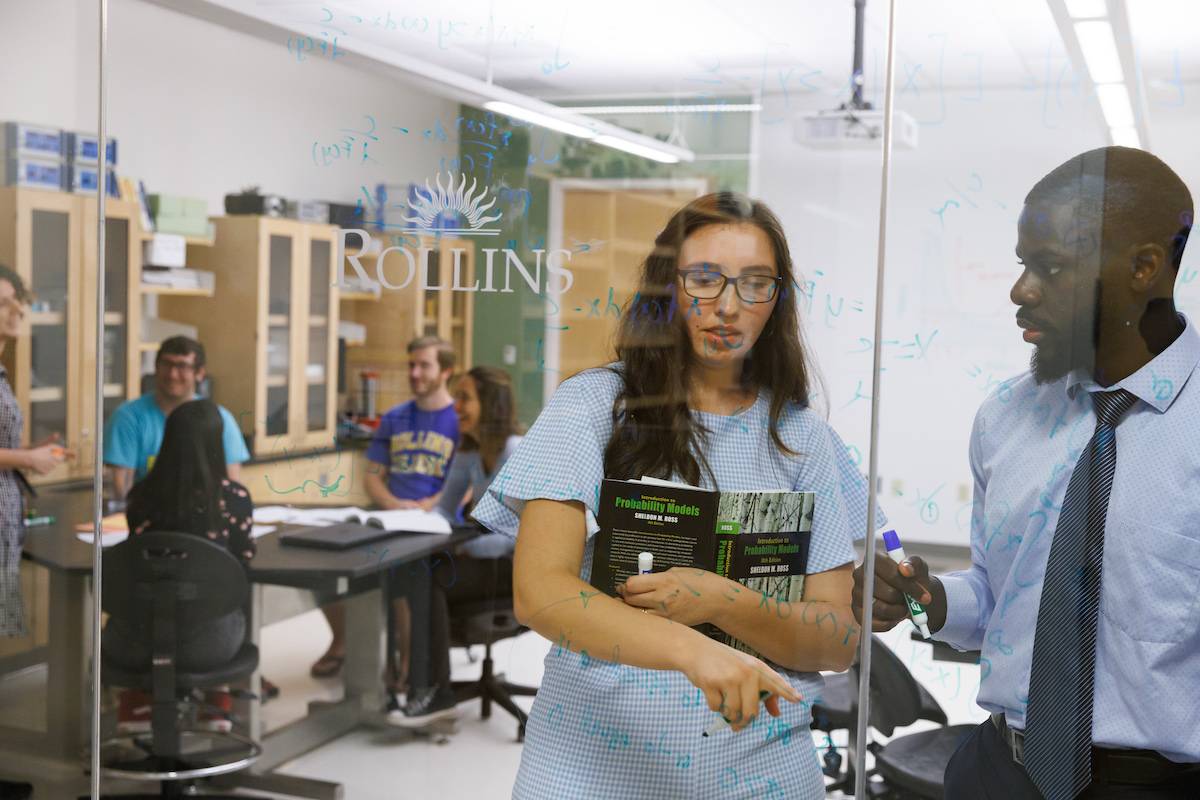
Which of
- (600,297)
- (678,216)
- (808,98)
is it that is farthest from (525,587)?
(808,98)

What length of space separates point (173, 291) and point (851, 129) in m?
→ 1.41

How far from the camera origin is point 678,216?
73.5 inches

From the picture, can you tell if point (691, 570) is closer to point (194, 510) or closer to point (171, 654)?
point (194, 510)

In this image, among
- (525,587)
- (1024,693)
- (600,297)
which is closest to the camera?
(1024,693)

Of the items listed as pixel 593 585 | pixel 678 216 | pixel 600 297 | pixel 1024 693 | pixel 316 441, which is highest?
pixel 678 216

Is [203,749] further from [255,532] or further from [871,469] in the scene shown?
[871,469]

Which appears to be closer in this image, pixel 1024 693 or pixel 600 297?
pixel 1024 693

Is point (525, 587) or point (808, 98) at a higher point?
point (808, 98)

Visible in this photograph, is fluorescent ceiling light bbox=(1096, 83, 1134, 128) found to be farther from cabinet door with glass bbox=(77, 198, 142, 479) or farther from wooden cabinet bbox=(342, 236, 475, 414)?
cabinet door with glass bbox=(77, 198, 142, 479)

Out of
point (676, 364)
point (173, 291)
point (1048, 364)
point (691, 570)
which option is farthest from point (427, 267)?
point (1048, 364)

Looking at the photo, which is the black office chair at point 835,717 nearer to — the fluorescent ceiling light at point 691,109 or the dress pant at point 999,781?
the dress pant at point 999,781

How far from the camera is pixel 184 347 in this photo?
235 centimetres

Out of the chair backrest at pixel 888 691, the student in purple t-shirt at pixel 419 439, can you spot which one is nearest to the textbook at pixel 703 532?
the chair backrest at pixel 888 691

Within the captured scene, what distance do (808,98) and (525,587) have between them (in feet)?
3.09
